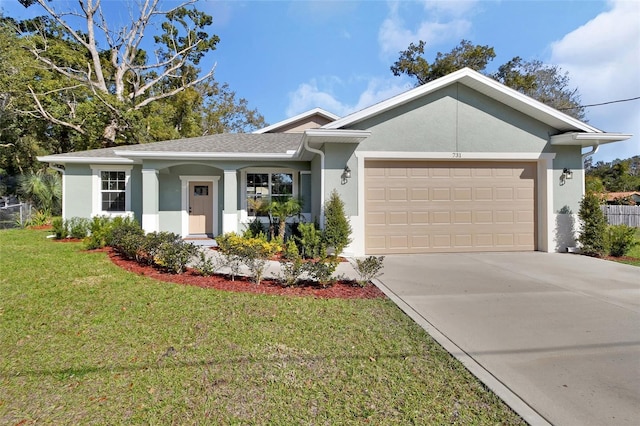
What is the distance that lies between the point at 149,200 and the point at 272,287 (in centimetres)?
695

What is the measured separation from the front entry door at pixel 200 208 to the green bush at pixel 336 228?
18.8 ft

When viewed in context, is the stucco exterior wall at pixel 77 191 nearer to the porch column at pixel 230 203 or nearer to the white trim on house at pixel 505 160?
the porch column at pixel 230 203

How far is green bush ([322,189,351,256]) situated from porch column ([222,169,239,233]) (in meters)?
3.80

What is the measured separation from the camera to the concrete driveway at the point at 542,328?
8.53ft

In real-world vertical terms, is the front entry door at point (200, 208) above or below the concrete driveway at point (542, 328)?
above

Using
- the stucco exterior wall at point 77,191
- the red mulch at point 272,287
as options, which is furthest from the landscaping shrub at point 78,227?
the red mulch at point 272,287

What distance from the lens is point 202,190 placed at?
1213 centimetres

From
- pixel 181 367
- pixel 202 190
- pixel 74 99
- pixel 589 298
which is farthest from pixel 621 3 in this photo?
pixel 74 99

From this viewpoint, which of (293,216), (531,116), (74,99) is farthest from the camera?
(74,99)

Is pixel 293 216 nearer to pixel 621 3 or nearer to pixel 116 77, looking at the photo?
pixel 621 3

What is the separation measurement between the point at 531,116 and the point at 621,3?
11.3 feet

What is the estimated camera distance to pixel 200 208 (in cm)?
1208

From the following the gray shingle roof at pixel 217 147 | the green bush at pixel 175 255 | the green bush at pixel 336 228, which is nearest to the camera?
the green bush at pixel 175 255

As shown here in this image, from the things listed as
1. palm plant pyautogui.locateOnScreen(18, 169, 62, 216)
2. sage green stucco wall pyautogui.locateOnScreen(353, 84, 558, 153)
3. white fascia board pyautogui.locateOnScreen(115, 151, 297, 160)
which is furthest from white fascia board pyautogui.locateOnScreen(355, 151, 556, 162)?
palm plant pyautogui.locateOnScreen(18, 169, 62, 216)
